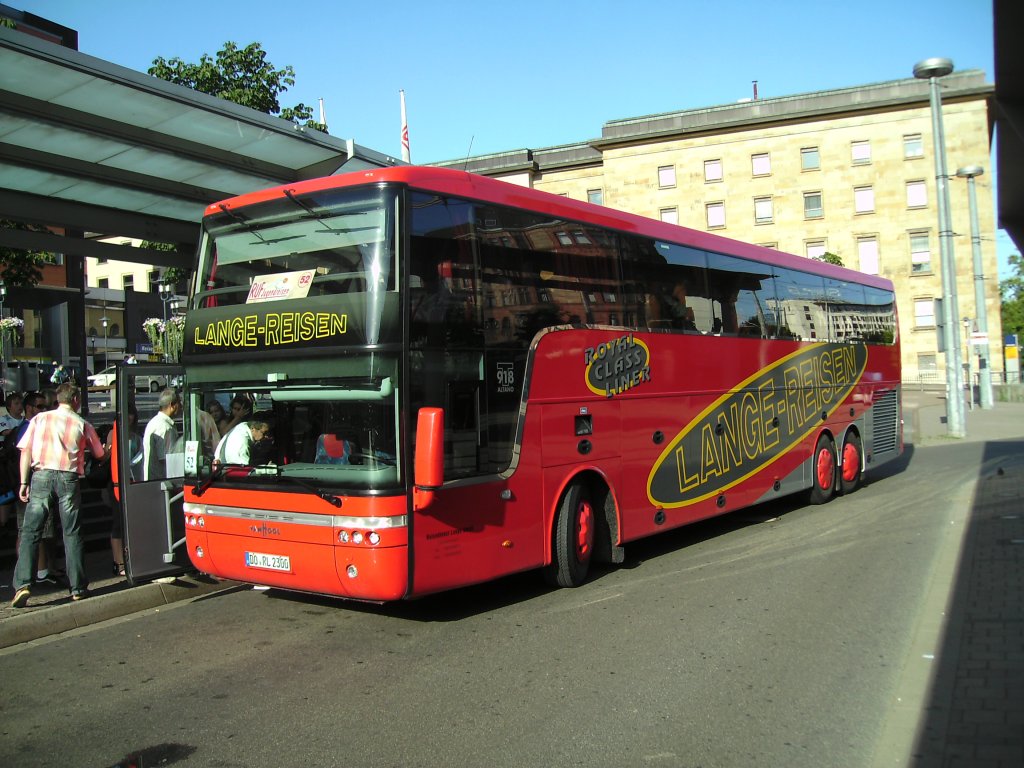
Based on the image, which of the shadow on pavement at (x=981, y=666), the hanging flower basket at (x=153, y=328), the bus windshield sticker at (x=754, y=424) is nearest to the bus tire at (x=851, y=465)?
the bus windshield sticker at (x=754, y=424)

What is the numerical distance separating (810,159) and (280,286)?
62.3 metres

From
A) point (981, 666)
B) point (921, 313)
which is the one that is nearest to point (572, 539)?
point (981, 666)

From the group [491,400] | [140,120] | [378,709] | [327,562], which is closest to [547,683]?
[378,709]

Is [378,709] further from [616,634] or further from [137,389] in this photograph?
[137,389]

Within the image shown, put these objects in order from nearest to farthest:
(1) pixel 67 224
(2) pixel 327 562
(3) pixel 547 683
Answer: (3) pixel 547 683 → (2) pixel 327 562 → (1) pixel 67 224

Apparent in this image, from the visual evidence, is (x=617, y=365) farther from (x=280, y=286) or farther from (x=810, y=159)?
(x=810, y=159)

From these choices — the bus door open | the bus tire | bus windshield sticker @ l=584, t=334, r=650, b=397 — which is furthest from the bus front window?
the bus tire

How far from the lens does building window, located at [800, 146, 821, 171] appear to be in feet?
207

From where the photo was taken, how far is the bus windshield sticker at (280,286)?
7.16 metres

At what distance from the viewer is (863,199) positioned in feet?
203

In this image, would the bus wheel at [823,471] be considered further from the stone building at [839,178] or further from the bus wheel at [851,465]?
the stone building at [839,178]

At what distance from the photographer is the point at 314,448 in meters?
6.96

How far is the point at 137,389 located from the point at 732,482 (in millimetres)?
7169

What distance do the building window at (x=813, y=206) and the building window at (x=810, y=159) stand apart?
72.3 inches
